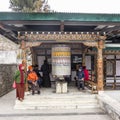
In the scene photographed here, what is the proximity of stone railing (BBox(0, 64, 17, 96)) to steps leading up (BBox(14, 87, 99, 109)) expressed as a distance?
4345 mm

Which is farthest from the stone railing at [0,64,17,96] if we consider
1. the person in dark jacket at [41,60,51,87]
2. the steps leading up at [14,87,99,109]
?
the steps leading up at [14,87,99,109]

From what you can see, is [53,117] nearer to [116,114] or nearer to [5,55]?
[116,114]

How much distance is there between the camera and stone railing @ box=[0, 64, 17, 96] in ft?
62.0

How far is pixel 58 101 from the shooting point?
47.5 feet

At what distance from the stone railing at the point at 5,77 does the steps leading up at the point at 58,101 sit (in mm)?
4345

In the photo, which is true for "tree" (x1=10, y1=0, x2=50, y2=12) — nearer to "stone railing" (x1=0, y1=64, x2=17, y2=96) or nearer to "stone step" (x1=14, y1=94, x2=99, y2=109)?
"stone railing" (x1=0, y1=64, x2=17, y2=96)

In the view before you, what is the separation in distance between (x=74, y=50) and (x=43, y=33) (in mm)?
5310

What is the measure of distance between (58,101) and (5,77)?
21.9ft

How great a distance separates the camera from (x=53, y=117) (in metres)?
12.2

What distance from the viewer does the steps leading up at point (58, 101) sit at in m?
14.1

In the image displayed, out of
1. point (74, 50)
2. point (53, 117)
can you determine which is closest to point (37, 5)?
point (74, 50)

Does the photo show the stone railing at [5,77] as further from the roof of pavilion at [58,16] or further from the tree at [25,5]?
the tree at [25,5]

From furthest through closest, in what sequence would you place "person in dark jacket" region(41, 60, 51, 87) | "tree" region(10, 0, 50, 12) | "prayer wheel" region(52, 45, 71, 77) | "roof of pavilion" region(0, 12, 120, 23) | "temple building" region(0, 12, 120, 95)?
"tree" region(10, 0, 50, 12), "person in dark jacket" region(41, 60, 51, 87), "prayer wheel" region(52, 45, 71, 77), "temple building" region(0, 12, 120, 95), "roof of pavilion" region(0, 12, 120, 23)

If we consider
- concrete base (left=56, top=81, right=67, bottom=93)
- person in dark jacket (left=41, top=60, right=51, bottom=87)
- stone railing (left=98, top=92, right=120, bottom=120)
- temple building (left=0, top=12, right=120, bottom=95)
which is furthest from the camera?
person in dark jacket (left=41, top=60, right=51, bottom=87)
